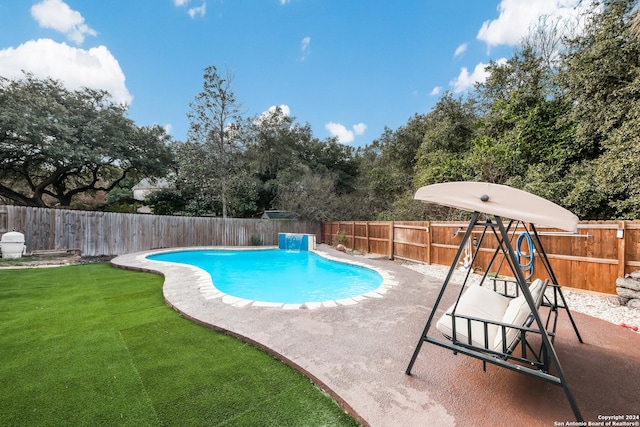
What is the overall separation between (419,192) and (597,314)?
410cm

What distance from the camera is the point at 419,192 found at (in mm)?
2439

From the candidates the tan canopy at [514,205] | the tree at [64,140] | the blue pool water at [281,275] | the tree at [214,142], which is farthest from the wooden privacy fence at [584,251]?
the tree at [64,140]

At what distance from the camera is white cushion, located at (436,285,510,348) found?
2.33 meters

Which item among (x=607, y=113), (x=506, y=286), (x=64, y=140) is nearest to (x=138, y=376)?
(x=506, y=286)

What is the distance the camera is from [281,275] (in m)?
8.85

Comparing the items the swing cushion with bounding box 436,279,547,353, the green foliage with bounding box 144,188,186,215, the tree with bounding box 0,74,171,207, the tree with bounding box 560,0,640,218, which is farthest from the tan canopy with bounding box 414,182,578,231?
the green foliage with bounding box 144,188,186,215

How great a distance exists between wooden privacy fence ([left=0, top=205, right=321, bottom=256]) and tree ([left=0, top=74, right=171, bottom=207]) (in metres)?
7.13

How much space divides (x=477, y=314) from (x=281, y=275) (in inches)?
268

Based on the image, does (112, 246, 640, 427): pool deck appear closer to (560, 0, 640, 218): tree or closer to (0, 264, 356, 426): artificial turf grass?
(0, 264, 356, 426): artificial turf grass

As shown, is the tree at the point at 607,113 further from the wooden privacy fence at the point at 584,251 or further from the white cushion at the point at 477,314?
the white cushion at the point at 477,314

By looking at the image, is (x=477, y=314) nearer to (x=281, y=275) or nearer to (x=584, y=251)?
(x=584, y=251)

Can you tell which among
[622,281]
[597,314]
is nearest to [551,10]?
[622,281]

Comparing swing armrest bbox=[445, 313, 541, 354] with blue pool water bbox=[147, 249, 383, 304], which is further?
blue pool water bbox=[147, 249, 383, 304]

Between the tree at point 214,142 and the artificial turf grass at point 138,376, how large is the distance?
12897 mm
